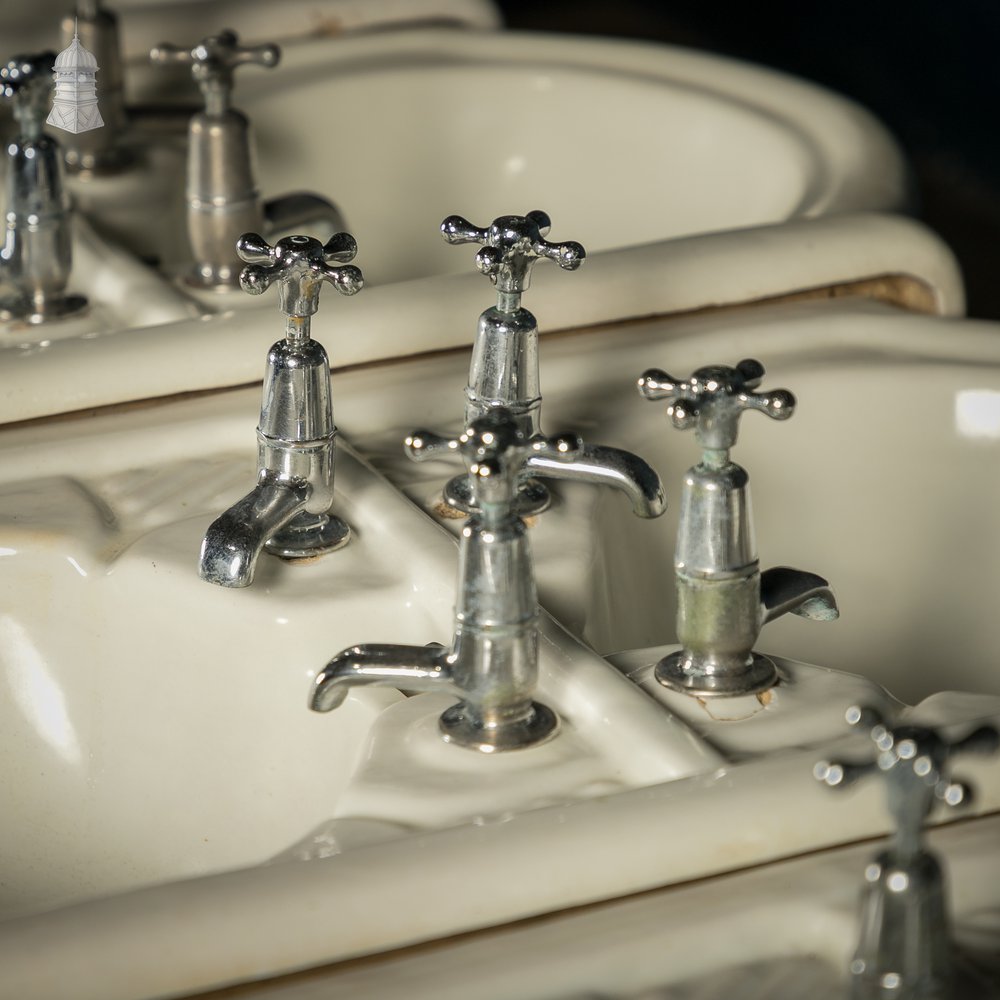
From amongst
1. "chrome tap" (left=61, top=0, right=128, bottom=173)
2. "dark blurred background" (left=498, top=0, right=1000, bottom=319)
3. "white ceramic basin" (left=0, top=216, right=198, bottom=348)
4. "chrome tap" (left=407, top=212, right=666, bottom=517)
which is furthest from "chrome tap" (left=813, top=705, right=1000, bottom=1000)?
"dark blurred background" (left=498, top=0, right=1000, bottom=319)

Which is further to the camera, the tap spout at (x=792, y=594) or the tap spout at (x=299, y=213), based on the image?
the tap spout at (x=299, y=213)

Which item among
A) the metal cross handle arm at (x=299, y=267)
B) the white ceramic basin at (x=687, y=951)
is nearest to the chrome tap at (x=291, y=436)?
the metal cross handle arm at (x=299, y=267)

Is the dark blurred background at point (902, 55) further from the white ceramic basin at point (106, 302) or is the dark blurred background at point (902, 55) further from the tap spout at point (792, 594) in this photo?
the tap spout at point (792, 594)

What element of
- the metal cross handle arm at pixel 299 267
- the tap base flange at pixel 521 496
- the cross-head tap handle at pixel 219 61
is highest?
the cross-head tap handle at pixel 219 61

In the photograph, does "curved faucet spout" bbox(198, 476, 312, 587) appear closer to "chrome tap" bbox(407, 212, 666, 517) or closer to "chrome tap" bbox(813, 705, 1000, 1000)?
"chrome tap" bbox(407, 212, 666, 517)

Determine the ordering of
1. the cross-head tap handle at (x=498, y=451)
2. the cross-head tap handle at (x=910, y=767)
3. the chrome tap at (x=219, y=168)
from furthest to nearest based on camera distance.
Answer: the chrome tap at (x=219, y=168)
the cross-head tap handle at (x=498, y=451)
the cross-head tap handle at (x=910, y=767)

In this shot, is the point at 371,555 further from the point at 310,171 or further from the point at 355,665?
the point at 310,171

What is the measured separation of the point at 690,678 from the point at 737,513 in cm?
6

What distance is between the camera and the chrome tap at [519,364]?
70cm

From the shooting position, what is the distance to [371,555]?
2.38 ft

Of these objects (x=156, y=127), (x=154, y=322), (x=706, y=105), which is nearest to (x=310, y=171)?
(x=156, y=127)

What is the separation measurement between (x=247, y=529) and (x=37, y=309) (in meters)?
0.35

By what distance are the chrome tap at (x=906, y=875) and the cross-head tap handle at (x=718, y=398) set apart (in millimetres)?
177

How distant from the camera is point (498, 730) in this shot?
23.2 inches
